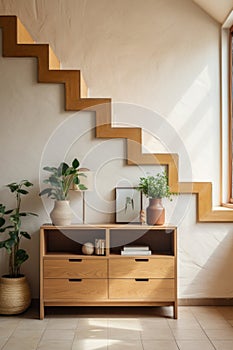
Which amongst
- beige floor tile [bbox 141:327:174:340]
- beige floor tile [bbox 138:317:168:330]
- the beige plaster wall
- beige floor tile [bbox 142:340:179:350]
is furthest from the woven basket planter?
the beige plaster wall

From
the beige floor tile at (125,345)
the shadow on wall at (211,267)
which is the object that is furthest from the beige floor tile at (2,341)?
the shadow on wall at (211,267)

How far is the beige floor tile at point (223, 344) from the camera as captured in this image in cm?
344

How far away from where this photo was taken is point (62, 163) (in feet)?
14.2

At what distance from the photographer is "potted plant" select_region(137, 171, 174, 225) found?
426cm

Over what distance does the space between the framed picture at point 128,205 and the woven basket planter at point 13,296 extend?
959mm

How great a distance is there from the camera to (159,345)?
138 inches

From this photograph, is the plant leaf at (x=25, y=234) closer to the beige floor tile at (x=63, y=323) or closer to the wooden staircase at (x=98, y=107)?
the beige floor tile at (x=63, y=323)

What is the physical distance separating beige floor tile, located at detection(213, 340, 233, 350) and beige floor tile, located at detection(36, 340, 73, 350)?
3.17 ft

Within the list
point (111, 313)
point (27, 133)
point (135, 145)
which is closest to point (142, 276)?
point (111, 313)

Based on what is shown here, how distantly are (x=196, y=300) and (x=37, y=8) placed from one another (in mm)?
2956

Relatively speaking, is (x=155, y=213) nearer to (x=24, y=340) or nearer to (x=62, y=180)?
(x=62, y=180)

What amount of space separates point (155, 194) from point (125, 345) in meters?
1.29

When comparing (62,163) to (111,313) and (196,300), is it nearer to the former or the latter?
(111,313)

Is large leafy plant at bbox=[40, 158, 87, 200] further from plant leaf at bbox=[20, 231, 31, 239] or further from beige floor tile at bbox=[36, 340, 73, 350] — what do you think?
beige floor tile at bbox=[36, 340, 73, 350]
